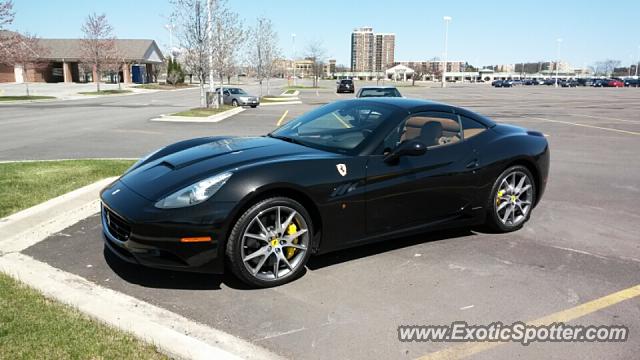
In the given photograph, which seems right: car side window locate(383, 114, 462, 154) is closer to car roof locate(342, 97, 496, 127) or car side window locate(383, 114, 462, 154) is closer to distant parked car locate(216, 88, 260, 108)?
car roof locate(342, 97, 496, 127)

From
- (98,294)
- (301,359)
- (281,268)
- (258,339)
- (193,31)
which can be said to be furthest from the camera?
(193,31)

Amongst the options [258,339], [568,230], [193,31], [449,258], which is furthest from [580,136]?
[193,31]

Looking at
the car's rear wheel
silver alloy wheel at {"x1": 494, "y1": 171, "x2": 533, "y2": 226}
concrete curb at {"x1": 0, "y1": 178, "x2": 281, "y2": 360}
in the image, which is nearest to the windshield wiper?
the car's rear wheel

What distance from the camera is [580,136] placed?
1453cm

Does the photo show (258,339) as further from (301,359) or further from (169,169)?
(169,169)

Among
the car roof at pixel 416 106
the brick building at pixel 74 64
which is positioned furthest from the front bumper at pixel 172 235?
the brick building at pixel 74 64

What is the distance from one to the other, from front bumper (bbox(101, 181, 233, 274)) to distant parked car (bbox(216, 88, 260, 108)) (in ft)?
86.0

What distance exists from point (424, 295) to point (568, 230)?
2.60m

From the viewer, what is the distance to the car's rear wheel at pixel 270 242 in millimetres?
3684

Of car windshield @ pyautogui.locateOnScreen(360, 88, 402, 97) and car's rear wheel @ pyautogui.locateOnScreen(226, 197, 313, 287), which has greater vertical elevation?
car windshield @ pyautogui.locateOnScreen(360, 88, 402, 97)

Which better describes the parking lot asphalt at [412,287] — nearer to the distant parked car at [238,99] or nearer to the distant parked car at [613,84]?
the distant parked car at [238,99]

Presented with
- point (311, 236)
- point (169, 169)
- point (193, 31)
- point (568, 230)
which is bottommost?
point (568, 230)

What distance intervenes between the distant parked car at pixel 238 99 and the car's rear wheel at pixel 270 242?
85.6 feet

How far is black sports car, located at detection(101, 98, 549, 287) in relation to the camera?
359 cm
